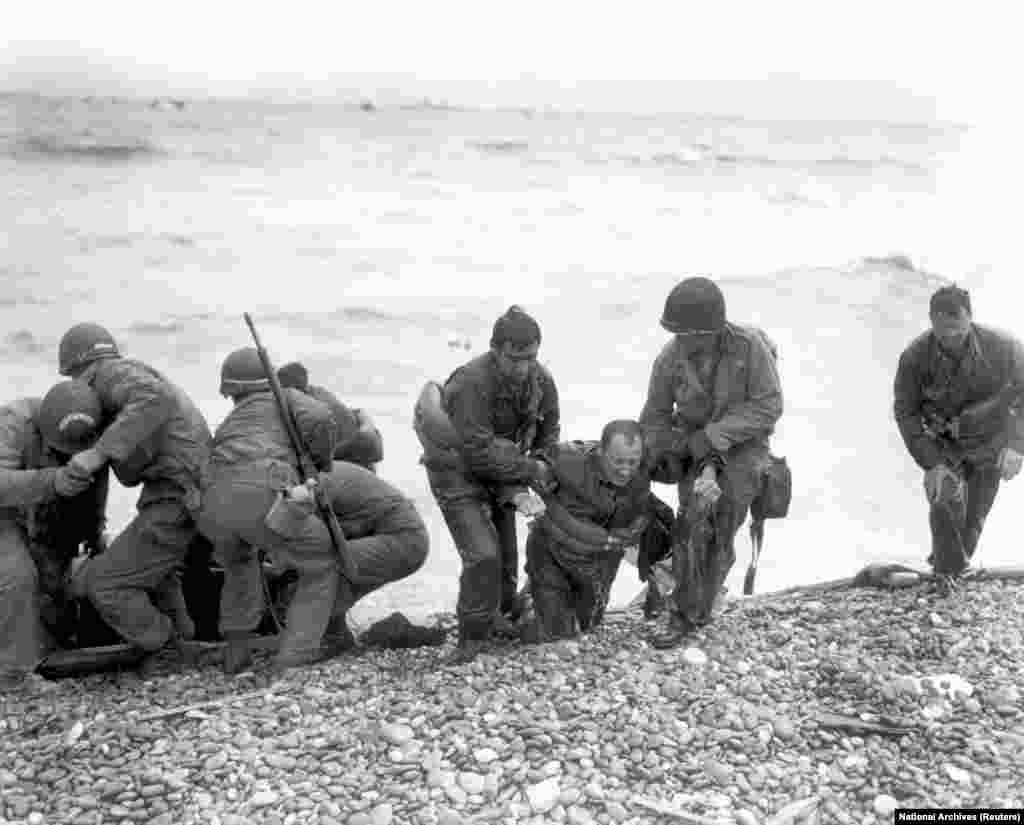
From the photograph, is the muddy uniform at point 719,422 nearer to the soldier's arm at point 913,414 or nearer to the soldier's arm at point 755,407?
the soldier's arm at point 755,407

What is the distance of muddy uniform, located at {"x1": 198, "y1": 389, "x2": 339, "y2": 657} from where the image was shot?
5266 millimetres

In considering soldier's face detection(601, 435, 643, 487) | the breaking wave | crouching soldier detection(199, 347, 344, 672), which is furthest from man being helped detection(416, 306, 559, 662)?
the breaking wave

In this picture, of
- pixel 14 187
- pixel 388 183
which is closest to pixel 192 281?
pixel 14 187

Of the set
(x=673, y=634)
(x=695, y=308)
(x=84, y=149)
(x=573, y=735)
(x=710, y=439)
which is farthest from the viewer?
(x=84, y=149)

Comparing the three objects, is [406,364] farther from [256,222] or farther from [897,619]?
[897,619]

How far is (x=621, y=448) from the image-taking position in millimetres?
5094

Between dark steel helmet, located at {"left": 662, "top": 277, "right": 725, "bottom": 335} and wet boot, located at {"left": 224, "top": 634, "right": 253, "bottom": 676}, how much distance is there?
99.3 inches

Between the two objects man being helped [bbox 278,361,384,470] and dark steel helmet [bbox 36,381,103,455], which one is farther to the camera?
man being helped [bbox 278,361,384,470]

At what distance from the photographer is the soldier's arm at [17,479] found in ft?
17.3

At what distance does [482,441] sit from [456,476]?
292 millimetres

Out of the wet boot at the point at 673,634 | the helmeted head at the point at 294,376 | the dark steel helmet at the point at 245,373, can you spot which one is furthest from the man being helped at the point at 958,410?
the dark steel helmet at the point at 245,373

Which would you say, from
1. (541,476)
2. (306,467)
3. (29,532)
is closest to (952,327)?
(541,476)

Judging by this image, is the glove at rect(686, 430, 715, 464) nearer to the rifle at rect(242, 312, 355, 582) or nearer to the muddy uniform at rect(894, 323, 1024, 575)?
the muddy uniform at rect(894, 323, 1024, 575)

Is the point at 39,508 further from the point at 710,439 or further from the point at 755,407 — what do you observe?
the point at 755,407
